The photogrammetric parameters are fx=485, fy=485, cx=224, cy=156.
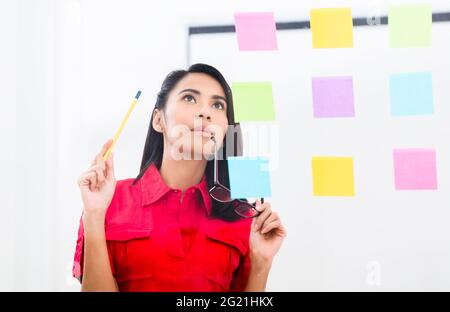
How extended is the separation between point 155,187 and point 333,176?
436 mm

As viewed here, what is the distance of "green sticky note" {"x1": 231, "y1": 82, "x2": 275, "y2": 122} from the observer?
120cm

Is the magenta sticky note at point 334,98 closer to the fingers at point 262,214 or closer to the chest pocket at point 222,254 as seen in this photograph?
the fingers at point 262,214

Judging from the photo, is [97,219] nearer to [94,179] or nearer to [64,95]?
[94,179]

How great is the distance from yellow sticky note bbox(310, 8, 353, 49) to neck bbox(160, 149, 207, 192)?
1.37 ft

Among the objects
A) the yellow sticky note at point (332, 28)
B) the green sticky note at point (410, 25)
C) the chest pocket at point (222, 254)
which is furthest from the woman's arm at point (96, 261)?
the green sticky note at point (410, 25)

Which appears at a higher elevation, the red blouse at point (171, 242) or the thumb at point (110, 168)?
the thumb at point (110, 168)

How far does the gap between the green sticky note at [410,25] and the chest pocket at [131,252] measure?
763mm

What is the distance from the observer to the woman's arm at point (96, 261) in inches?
45.5

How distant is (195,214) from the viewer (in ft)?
3.86

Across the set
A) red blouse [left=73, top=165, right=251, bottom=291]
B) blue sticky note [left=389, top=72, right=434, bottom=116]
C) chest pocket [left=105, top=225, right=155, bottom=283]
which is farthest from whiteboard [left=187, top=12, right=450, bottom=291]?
chest pocket [left=105, top=225, right=155, bottom=283]

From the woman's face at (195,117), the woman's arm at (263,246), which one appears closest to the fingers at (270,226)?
the woman's arm at (263,246)

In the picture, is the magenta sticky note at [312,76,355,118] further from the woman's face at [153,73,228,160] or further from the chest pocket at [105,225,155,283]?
the chest pocket at [105,225,155,283]

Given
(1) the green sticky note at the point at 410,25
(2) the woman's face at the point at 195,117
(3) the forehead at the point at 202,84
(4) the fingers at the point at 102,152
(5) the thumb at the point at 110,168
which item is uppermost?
(1) the green sticky note at the point at 410,25
